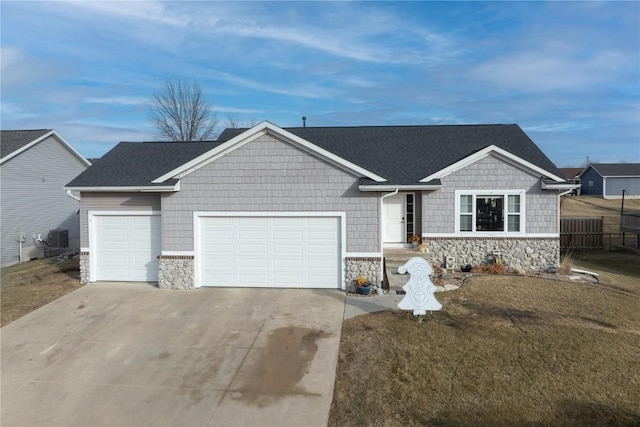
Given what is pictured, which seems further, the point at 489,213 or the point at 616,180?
the point at 616,180

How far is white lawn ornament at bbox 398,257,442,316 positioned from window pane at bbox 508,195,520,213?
7.15 meters

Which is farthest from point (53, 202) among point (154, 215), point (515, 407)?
point (515, 407)

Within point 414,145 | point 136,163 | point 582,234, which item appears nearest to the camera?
point 136,163

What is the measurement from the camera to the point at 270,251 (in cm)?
1276

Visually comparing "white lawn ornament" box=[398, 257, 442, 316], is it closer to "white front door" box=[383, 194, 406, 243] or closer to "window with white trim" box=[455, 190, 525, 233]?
"window with white trim" box=[455, 190, 525, 233]

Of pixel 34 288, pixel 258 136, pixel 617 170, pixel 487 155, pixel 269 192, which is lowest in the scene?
pixel 34 288

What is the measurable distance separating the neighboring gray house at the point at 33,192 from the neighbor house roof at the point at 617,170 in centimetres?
5543

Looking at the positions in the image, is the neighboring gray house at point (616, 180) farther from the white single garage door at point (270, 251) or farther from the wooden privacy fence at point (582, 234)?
the white single garage door at point (270, 251)

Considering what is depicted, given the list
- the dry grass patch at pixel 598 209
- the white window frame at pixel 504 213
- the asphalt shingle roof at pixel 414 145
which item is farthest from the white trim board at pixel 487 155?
the dry grass patch at pixel 598 209

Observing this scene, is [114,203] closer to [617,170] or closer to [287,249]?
[287,249]

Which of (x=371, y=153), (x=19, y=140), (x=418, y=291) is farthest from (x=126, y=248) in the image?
(x=19, y=140)

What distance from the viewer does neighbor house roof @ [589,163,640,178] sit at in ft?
174

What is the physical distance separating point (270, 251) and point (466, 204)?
708 cm

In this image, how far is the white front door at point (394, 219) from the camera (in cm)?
1616
